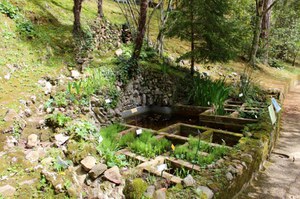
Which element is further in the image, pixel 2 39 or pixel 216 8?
pixel 216 8

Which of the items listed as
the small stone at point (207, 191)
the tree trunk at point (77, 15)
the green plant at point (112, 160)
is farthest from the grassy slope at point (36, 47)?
the small stone at point (207, 191)

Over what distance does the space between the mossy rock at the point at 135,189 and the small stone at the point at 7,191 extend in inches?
40.9

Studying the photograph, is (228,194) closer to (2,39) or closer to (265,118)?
(265,118)

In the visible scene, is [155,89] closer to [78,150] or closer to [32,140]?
[78,150]

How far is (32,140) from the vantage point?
10.9 feet

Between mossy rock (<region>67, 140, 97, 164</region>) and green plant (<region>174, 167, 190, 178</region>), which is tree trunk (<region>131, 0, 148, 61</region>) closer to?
mossy rock (<region>67, 140, 97, 164</region>)

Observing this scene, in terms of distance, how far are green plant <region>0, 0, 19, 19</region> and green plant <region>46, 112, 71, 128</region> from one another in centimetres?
319

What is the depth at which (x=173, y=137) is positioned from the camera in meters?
4.38

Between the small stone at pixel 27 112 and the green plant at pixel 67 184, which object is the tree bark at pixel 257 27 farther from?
the green plant at pixel 67 184

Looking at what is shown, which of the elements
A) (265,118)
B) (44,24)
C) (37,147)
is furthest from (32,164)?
(44,24)

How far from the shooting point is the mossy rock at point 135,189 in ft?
8.18

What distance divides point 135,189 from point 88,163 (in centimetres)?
84

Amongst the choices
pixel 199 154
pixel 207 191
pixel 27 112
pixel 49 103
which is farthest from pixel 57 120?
pixel 207 191

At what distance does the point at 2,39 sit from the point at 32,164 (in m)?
3.32
